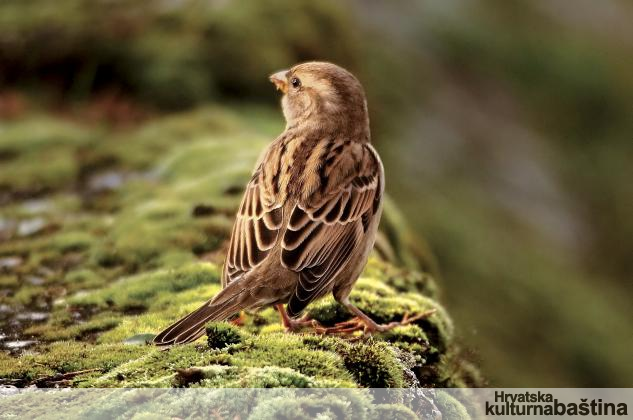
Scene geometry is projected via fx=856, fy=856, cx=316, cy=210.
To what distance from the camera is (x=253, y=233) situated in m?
6.52

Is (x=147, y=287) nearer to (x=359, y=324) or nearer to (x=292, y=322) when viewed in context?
(x=292, y=322)

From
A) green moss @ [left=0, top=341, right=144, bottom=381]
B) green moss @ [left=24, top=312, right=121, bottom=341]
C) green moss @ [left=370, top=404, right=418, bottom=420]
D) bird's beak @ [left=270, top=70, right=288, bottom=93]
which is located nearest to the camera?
green moss @ [left=370, top=404, right=418, bottom=420]

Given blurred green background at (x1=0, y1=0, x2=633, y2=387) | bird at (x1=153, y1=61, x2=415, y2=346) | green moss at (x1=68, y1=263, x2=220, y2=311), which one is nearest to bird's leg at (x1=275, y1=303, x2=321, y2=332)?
bird at (x1=153, y1=61, x2=415, y2=346)

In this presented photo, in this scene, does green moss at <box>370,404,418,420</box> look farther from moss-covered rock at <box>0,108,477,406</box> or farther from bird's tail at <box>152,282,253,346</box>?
bird's tail at <box>152,282,253,346</box>

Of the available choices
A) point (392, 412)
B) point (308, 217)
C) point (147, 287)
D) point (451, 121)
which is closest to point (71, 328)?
point (147, 287)

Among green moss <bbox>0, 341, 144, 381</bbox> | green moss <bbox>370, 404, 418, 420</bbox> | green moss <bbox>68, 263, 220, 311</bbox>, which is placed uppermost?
green moss <bbox>68, 263, 220, 311</bbox>

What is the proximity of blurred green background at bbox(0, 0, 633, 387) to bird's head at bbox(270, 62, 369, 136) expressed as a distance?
139 inches

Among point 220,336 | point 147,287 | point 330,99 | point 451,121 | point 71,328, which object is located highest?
point 451,121

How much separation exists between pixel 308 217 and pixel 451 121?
→ 53.0ft

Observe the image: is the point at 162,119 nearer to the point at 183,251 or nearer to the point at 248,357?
the point at 183,251

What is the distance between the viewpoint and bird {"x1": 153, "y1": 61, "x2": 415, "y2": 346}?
20.1ft

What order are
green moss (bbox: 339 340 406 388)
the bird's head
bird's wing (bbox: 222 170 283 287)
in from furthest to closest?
the bird's head
bird's wing (bbox: 222 170 283 287)
green moss (bbox: 339 340 406 388)

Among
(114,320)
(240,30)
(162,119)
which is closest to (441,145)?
(240,30)

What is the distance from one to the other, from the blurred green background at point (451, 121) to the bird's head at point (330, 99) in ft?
11.6
